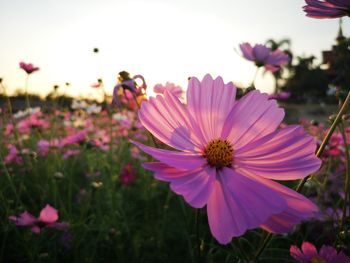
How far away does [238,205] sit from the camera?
438 mm

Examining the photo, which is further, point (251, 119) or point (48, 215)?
point (48, 215)

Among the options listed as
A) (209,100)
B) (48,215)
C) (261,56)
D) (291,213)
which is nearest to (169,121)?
(209,100)

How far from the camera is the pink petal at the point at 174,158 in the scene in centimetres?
44

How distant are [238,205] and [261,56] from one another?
3.75 ft

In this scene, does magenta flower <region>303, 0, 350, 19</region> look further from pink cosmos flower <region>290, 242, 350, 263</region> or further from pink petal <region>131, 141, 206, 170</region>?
pink cosmos flower <region>290, 242, 350, 263</region>

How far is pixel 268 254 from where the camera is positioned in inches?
48.4

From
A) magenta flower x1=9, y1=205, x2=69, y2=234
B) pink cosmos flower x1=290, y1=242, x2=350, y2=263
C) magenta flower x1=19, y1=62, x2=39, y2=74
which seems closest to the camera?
pink cosmos flower x1=290, y1=242, x2=350, y2=263

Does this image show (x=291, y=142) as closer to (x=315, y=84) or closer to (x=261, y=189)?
(x=261, y=189)

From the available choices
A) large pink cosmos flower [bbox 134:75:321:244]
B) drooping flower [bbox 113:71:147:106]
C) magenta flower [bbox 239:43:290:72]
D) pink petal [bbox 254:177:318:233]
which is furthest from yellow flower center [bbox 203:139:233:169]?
magenta flower [bbox 239:43:290:72]

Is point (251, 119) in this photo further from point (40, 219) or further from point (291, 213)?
point (40, 219)

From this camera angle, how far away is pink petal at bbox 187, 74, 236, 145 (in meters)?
0.55

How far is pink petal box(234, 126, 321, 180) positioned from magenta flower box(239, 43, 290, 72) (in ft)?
3.19

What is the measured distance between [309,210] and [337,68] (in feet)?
2.47

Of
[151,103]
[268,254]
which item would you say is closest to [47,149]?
[268,254]
